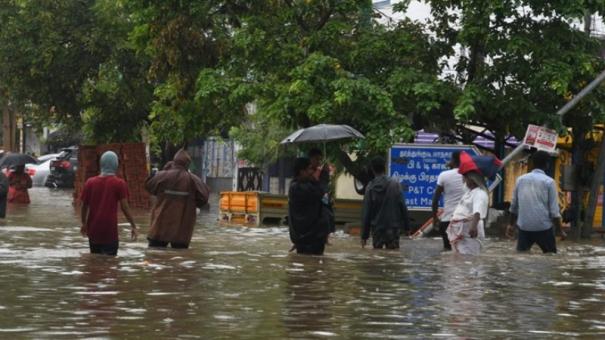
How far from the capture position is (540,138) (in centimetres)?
2534

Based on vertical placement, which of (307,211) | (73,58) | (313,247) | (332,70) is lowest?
(313,247)

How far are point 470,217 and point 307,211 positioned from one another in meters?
2.04

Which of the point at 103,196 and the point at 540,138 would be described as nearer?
the point at 103,196

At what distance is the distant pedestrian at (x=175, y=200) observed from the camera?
18.2m

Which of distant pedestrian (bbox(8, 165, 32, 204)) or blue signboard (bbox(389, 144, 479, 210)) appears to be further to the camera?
distant pedestrian (bbox(8, 165, 32, 204))

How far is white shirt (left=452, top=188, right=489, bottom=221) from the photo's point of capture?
17734mm

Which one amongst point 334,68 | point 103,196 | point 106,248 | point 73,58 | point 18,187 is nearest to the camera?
point 103,196

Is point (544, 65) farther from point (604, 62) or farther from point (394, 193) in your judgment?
point (394, 193)

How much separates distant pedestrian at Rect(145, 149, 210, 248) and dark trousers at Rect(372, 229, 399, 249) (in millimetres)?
2767

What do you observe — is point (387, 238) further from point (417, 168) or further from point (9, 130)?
point (9, 130)

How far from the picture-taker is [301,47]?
28109 mm

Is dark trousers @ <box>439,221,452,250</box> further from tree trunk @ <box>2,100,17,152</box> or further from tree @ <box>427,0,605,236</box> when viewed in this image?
tree trunk @ <box>2,100,17,152</box>

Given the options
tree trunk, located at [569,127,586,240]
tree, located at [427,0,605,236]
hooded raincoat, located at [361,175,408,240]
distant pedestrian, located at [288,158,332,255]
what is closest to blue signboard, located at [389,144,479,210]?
tree, located at [427,0,605,236]

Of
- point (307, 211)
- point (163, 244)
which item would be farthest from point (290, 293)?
point (163, 244)
